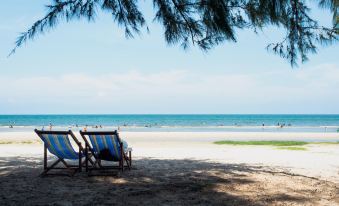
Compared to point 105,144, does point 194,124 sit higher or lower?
lower

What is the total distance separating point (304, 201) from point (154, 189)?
73.0 inches

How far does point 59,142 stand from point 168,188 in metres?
1.96

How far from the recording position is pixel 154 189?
5090 millimetres

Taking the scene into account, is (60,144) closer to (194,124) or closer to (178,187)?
(178,187)

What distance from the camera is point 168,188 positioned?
514 cm

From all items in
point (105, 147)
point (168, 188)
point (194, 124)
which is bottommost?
point (194, 124)

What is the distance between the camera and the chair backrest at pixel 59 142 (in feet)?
19.2

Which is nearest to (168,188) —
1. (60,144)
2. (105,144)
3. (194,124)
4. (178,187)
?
(178,187)

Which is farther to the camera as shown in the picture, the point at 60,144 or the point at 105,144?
the point at 105,144

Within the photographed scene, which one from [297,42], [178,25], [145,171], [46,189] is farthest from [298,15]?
[46,189]

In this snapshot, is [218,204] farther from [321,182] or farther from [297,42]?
[297,42]

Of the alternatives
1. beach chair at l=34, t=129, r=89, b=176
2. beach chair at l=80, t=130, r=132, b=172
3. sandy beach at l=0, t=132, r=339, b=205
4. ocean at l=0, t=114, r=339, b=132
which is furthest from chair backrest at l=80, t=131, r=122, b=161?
ocean at l=0, t=114, r=339, b=132

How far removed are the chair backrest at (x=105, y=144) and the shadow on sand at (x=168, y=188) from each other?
0.36m

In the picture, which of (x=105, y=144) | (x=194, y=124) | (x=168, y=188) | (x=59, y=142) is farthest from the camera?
(x=194, y=124)
